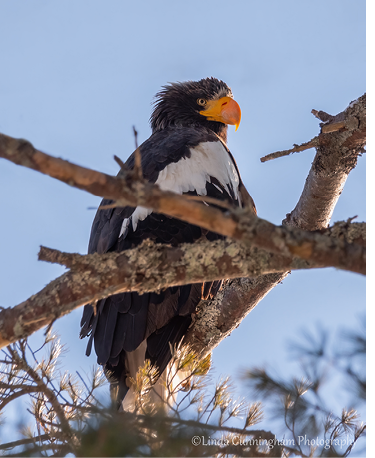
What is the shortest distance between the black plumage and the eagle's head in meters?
0.87

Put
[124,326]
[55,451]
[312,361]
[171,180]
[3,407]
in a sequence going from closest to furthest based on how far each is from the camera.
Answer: [55,451] → [312,361] → [3,407] → [124,326] → [171,180]

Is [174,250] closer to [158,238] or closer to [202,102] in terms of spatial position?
[158,238]

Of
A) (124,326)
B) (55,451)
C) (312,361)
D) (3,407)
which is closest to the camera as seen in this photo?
(55,451)

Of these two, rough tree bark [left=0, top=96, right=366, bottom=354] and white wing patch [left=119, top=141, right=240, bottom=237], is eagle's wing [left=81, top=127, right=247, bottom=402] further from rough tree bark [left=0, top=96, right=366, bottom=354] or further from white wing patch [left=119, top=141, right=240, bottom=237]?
rough tree bark [left=0, top=96, right=366, bottom=354]

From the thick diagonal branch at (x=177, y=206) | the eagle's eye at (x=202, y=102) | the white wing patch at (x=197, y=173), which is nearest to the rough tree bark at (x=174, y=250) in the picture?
the thick diagonal branch at (x=177, y=206)

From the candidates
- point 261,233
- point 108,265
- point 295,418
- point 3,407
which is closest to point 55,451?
point 3,407

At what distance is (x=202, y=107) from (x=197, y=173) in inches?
68.5

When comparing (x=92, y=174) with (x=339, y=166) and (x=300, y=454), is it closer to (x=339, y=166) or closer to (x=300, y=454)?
(x=300, y=454)

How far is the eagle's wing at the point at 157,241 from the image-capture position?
288 centimetres

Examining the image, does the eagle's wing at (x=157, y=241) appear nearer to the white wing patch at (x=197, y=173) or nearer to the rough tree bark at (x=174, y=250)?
the white wing patch at (x=197, y=173)

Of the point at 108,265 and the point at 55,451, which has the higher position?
the point at 108,265

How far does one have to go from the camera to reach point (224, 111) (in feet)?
15.5

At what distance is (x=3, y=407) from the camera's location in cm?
207

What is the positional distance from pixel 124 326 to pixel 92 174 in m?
1.62
